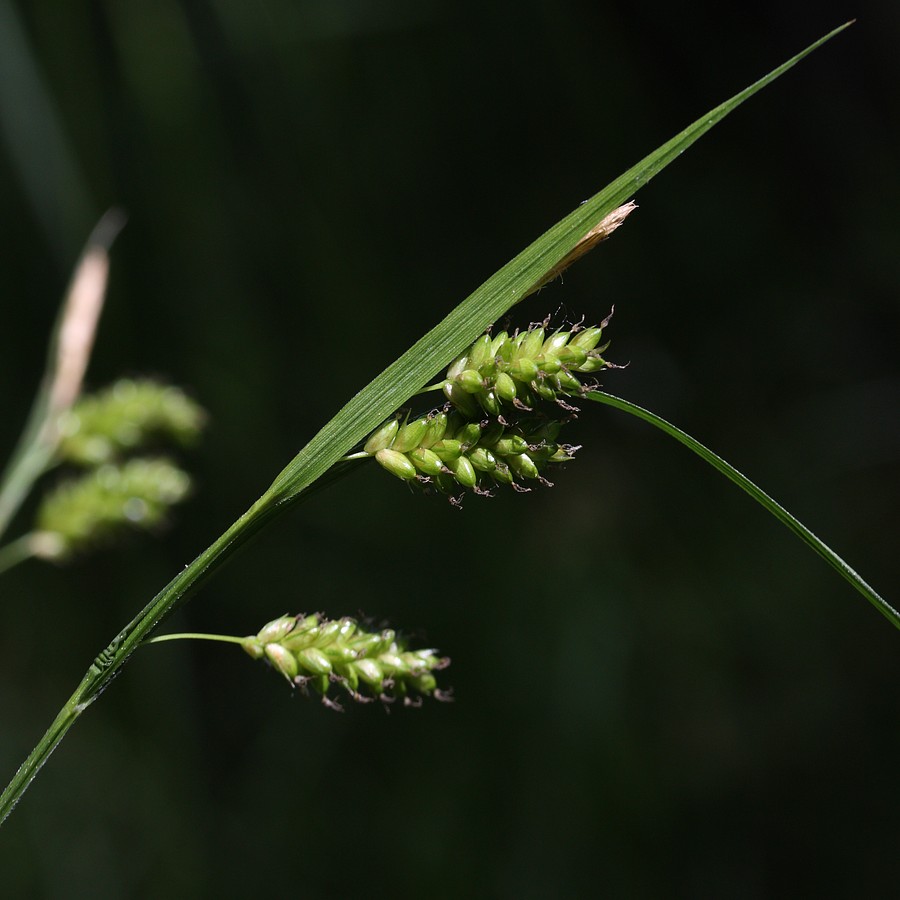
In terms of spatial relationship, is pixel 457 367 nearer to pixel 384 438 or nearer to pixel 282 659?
pixel 384 438

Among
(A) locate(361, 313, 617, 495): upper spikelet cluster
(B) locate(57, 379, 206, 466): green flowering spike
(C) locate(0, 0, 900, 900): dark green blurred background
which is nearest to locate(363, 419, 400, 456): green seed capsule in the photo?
(A) locate(361, 313, 617, 495): upper spikelet cluster

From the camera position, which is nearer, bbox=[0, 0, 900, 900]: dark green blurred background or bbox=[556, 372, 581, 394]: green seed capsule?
bbox=[556, 372, 581, 394]: green seed capsule

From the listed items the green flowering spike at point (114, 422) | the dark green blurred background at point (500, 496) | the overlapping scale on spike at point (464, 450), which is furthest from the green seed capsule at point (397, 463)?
the dark green blurred background at point (500, 496)

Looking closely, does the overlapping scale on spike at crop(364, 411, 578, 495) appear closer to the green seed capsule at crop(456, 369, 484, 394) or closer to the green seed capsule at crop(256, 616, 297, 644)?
the green seed capsule at crop(456, 369, 484, 394)

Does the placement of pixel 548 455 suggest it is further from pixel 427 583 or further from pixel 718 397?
pixel 718 397

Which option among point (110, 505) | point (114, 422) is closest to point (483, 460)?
point (110, 505)

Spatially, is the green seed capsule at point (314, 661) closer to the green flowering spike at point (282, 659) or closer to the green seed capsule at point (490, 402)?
the green flowering spike at point (282, 659)
